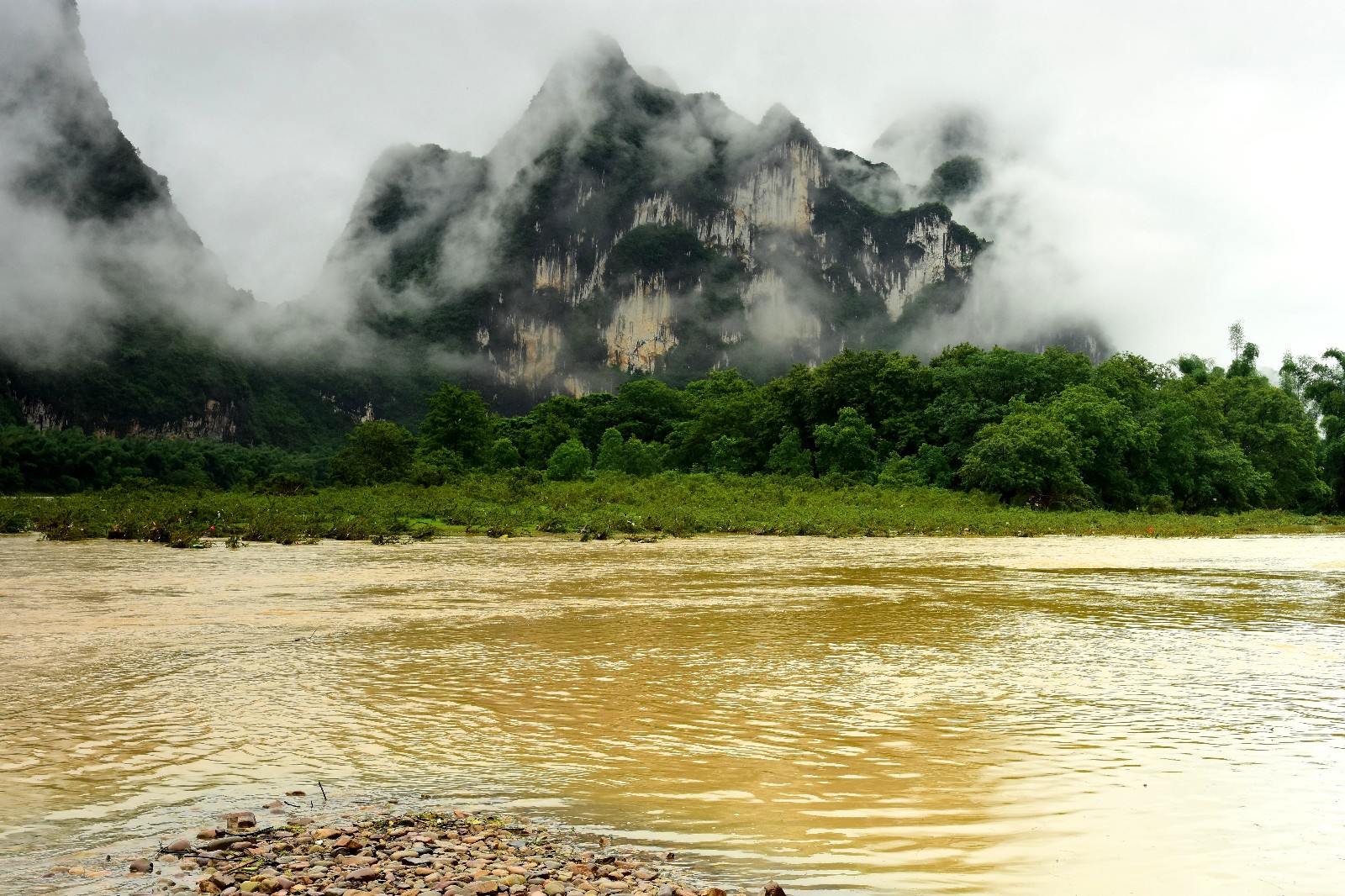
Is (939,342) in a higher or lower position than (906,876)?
higher

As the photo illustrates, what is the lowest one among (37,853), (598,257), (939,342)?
(37,853)

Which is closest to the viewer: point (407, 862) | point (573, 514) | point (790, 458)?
point (407, 862)

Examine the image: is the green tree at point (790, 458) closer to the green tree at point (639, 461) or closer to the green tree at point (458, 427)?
the green tree at point (639, 461)

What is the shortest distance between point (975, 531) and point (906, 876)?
23.7m

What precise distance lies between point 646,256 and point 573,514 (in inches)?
4183

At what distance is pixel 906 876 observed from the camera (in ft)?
9.93

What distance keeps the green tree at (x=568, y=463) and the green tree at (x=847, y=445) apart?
12463 mm

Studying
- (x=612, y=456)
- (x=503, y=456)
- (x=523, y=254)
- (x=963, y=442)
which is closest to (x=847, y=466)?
(x=963, y=442)

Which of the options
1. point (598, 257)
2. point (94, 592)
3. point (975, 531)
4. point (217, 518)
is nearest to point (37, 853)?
point (94, 592)

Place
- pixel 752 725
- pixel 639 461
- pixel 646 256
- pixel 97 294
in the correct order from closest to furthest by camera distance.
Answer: pixel 752 725, pixel 639 461, pixel 97 294, pixel 646 256

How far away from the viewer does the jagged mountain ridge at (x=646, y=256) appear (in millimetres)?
125688

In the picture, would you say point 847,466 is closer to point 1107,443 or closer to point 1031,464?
point 1031,464

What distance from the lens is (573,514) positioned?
25.1 meters

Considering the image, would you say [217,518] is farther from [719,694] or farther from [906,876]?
[906,876]
